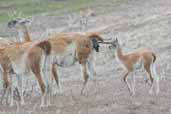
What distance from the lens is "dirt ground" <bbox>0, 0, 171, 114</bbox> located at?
1241 cm

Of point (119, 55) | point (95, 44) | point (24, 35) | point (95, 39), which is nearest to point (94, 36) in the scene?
point (95, 39)

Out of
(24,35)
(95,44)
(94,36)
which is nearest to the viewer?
(95,44)

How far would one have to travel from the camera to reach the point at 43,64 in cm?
1312

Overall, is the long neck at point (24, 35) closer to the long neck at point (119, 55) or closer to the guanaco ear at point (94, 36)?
the guanaco ear at point (94, 36)

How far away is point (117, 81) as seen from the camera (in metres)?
17.1

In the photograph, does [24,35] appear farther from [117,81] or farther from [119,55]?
[117,81]

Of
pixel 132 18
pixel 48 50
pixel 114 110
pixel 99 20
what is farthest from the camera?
pixel 99 20

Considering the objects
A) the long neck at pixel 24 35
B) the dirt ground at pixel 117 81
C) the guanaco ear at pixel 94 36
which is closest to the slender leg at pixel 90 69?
the dirt ground at pixel 117 81

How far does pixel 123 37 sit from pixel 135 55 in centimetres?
1205

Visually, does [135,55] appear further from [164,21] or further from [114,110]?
[164,21]

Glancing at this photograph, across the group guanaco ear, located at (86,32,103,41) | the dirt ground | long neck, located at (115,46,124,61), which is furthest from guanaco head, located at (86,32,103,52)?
the dirt ground

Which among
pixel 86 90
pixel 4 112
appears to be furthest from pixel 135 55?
pixel 4 112

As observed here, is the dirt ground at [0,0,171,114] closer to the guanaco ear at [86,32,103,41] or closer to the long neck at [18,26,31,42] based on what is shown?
the guanaco ear at [86,32,103,41]

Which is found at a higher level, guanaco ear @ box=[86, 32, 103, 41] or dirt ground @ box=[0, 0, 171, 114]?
guanaco ear @ box=[86, 32, 103, 41]
